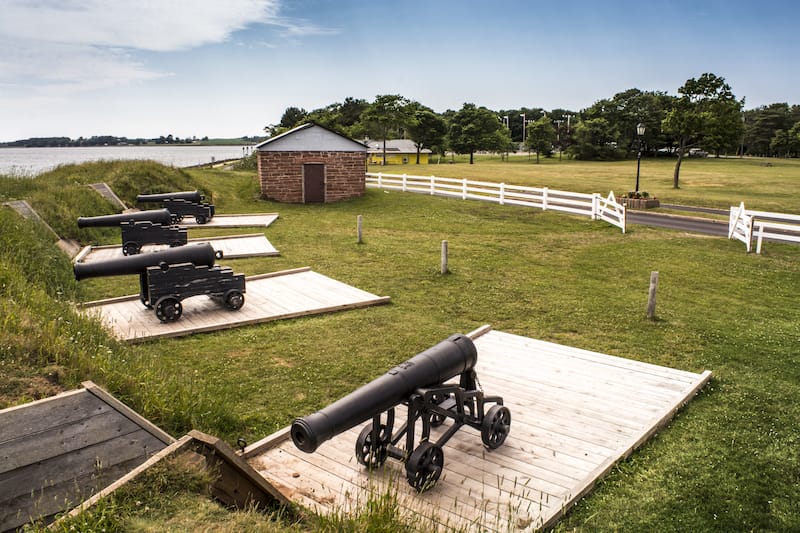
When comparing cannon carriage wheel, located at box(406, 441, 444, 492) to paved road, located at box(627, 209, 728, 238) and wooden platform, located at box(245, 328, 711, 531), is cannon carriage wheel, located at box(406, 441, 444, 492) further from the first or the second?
paved road, located at box(627, 209, 728, 238)

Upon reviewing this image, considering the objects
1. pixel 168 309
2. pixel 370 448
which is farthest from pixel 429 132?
pixel 370 448

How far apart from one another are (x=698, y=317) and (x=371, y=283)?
6701 millimetres

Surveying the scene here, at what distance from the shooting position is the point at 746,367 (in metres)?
8.88

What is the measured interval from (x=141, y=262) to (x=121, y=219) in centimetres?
707

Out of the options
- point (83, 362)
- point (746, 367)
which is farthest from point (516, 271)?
point (83, 362)

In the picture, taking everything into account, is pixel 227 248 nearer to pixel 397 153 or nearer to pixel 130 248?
pixel 130 248

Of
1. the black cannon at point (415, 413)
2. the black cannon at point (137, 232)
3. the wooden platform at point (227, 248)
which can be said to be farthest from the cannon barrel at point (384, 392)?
the black cannon at point (137, 232)

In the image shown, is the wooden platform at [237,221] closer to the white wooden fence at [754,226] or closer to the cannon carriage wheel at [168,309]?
the cannon carriage wheel at [168,309]

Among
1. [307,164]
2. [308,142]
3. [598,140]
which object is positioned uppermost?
[598,140]

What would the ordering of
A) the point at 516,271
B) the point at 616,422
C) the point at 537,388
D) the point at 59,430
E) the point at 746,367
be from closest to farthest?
the point at 59,430 < the point at 616,422 < the point at 537,388 < the point at 746,367 < the point at 516,271

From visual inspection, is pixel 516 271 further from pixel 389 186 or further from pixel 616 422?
pixel 389 186

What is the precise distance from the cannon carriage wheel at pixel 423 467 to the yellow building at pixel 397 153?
282ft

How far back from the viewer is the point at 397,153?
9500cm

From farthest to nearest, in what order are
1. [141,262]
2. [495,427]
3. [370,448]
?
[141,262] → [495,427] → [370,448]
